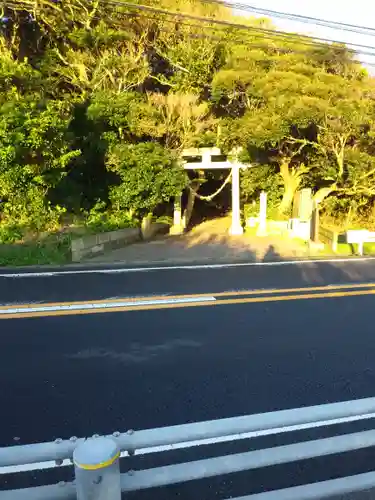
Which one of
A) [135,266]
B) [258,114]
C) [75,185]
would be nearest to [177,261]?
[135,266]

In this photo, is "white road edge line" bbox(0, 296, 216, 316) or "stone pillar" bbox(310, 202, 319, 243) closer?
"white road edge line" bbox(0, 296, 216, 316)

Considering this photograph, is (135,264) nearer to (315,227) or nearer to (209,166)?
(315,227)

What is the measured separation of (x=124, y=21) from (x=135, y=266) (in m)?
11.5

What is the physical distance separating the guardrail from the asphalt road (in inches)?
44.8

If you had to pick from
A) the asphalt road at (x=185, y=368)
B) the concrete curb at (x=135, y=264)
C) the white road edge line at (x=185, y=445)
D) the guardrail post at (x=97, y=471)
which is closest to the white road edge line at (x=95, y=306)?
the asphalt road at (x=185, y=368)

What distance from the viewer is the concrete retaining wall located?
12.0m

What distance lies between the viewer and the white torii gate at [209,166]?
18938mm

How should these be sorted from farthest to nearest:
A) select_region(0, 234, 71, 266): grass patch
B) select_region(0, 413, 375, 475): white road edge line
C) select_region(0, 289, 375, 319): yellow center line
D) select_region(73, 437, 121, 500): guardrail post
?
select_region(0, 234, 71, 266): grass patch < select_region(0, 289, 375, 319): yellow center line < select_region(0, 413, 375, 475): white road edge line < select_region(73, 437, 121, 500): guardrail post

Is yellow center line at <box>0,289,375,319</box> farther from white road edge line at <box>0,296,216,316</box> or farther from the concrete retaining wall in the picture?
the concrete retaining wall

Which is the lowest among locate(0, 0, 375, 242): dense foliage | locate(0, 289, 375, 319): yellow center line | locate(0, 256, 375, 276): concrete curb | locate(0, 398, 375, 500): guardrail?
locate(0, 256, 375, 276): concrete curb

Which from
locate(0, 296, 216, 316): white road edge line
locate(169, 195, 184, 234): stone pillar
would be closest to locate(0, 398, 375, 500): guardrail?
locate(0, 296, 216, 316): white road edge line

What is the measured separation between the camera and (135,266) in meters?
10.8

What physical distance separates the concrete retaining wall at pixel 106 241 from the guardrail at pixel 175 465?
33.3 ft

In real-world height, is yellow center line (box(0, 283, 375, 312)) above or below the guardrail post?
below
